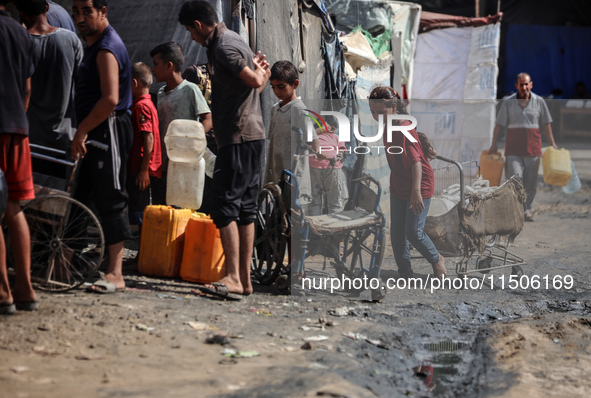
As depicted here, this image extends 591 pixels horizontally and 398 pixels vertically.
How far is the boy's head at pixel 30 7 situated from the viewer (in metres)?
5.09

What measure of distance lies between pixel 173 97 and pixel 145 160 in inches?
29.4

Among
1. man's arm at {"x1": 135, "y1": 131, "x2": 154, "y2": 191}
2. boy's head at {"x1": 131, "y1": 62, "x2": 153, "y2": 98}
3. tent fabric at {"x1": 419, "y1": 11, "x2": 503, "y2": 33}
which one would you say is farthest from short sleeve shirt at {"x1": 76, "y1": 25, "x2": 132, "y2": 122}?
tent fabric at {"x1": 419, "y1": 11, "x2": 503, "y2": 33}

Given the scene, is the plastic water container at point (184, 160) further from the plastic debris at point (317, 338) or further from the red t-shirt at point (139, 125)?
the plastic debris at point (317, 338)

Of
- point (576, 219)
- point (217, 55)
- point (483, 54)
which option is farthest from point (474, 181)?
point (483, 54)

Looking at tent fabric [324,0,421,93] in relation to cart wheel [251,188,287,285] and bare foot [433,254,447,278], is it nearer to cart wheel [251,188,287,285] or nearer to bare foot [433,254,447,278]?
cart wheel [251,188,287,285]

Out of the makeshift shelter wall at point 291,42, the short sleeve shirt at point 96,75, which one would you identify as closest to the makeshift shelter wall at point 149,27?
the makeshift shelter wall at point 291,42

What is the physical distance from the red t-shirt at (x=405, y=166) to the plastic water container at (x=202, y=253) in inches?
56.0

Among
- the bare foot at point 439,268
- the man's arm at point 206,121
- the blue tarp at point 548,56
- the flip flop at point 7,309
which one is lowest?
the flip flop at point 7,309

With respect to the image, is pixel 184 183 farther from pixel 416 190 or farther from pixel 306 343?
pixel 306 343

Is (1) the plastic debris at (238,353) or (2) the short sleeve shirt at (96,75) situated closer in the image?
(1) the plastic debris at (238,353)

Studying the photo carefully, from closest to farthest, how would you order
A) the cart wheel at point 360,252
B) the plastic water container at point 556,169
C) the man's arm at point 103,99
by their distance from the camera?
the man's arm at point 103,99 → the cart wheel at point 360,252 → the plastic water container at point 556,169

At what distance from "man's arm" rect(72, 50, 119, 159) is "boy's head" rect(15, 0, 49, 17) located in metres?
0.63

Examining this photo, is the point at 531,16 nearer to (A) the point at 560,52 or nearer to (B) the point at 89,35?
(A) the point at 560,52

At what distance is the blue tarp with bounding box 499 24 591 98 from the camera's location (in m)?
19.7
